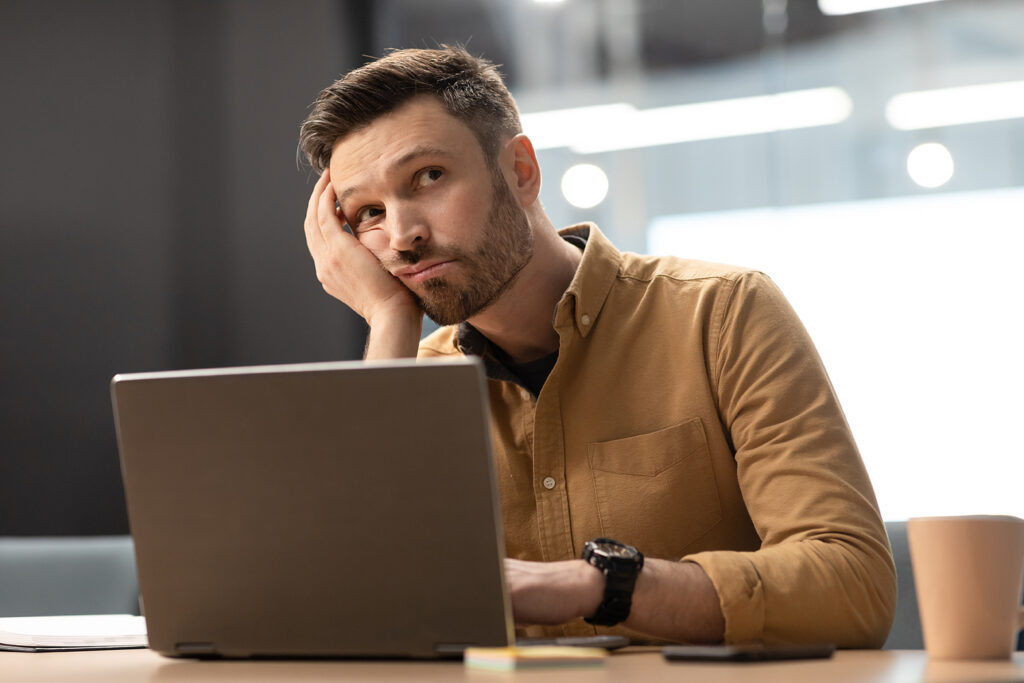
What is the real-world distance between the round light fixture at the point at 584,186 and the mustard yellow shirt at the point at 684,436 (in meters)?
1.66

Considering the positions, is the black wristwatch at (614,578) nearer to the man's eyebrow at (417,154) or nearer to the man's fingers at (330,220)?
the man's eyebrow at (417,154)

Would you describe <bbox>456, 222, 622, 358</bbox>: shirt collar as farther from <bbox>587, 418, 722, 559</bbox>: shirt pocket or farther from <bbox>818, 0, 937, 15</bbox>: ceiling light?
<bbox>818, 0, 937, 15</bbox>: ceiling light

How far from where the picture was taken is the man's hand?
1008 millimetres

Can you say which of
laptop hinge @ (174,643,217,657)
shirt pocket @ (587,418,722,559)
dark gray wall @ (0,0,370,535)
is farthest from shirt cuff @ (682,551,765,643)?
dark gray wall @ (0,0,370,535)

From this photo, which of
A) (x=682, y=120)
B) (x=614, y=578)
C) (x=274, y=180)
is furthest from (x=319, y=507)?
(x=682, y=120)

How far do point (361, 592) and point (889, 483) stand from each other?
2.44 meters

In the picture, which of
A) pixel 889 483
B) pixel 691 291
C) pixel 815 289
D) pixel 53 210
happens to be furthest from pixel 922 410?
pixel 53 210

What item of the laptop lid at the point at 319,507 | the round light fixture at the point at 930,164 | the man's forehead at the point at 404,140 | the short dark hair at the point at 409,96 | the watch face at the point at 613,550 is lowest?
the watch face at the point at 613,550

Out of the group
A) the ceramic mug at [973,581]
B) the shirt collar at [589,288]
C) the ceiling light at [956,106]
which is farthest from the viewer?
the ceiling light at [956,106]

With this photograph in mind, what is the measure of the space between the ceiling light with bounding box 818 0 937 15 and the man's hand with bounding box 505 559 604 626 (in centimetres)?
263

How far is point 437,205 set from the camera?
160cm

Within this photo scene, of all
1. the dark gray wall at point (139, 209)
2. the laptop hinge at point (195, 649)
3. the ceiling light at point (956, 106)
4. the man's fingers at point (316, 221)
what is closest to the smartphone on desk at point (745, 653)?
the laptop hinge at point (195, 649)

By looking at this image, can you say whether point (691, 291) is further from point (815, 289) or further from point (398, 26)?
point (398, 26)

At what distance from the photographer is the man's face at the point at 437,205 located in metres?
1.60
